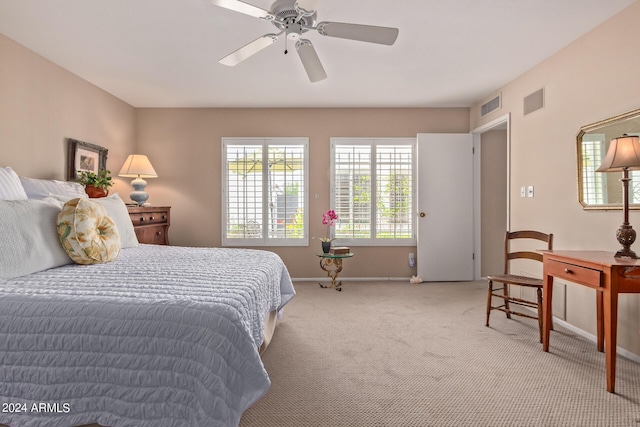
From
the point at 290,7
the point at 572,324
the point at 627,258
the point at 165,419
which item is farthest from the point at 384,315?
the point at 290,7

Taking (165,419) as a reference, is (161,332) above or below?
above

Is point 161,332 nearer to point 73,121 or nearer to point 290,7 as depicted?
point 290,7

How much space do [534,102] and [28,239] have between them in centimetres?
424

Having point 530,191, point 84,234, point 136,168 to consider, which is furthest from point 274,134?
point 530,191

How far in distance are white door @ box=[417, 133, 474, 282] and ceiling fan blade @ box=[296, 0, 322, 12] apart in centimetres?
317

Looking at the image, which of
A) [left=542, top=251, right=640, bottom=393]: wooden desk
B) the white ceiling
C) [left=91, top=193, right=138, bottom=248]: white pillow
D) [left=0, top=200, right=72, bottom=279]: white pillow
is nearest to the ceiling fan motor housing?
the white ceiling

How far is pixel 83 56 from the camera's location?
10.3 feet

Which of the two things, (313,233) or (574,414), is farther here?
(313,233)

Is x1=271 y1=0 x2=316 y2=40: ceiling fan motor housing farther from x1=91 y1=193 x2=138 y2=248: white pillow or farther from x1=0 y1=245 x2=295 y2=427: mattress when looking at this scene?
x1=91 y1=193 x2=138 y2=248: white pillow

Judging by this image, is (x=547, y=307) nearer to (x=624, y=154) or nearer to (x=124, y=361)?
(x=624, y=154)

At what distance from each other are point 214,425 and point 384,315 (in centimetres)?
233

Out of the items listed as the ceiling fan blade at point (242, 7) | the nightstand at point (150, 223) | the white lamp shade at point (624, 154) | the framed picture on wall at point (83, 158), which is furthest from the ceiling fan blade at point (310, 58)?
the framed picture on wall at point (83, 158)

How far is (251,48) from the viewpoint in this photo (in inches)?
89.0

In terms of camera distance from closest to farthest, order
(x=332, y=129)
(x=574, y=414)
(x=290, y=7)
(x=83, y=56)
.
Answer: (x=574, y=414) → (x=290, y=7) → (x=83, y=56) → (x=332, y=129)
